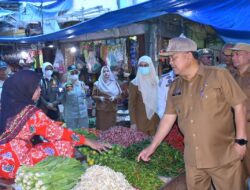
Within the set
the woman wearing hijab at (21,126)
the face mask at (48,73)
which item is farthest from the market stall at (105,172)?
the face mask at (48,73)

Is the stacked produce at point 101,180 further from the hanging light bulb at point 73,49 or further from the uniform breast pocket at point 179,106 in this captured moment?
the hanging light bulb at point 73,49

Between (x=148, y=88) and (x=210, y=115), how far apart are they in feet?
9.60

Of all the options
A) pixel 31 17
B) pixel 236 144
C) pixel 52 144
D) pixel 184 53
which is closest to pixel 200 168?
pixel 236 144

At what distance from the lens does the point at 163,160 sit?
11.4ft

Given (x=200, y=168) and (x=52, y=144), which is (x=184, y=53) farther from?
(x=52, y=144)

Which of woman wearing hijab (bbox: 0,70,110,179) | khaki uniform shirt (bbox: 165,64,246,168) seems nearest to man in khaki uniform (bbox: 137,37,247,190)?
khaki uniform shirt (bbox: 165,64,246,168)

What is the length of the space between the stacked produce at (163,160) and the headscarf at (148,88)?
6.19ft

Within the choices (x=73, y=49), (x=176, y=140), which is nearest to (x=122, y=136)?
(x=176, y=140)

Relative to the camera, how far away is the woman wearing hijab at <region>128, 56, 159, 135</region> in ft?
18.5

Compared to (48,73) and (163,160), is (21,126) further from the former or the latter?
(48,73)

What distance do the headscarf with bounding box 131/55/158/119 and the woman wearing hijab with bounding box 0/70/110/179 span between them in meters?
2.79

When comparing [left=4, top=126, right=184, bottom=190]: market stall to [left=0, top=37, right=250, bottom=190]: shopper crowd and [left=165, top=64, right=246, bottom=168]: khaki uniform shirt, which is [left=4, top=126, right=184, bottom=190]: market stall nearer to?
[left=0, top=37, right=250, bottom=190]: shopper crowd

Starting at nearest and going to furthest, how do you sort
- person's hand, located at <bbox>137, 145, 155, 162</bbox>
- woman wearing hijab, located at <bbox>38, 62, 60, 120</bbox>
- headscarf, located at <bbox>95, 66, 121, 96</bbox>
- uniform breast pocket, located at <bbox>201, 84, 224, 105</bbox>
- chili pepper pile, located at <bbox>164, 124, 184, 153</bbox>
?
uniform breast pocket, located at <bbox>201, 84, 224, 105</bbox>, person's hand, located at <bbox>137, 145, 155, 162</bbox>, chili pepper pile, located at <bbox>164, 124, 184, 153</bbox>, woman wearing hijab, located at <bbox>38, 62, 60, 120</bbox>, headscarf, located at <bbox>95, 66, 121, 96</bbox>

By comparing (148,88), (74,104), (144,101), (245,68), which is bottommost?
(74,104)
